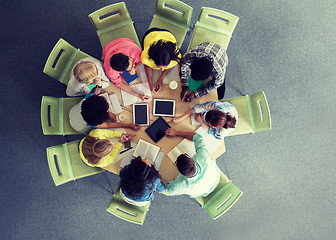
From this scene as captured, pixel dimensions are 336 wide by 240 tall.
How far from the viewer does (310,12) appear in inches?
118

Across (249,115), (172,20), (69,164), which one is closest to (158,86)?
(172,20)

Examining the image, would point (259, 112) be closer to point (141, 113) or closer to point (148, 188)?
point (141, 113)

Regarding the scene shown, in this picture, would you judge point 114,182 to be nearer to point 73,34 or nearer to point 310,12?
point 73,34

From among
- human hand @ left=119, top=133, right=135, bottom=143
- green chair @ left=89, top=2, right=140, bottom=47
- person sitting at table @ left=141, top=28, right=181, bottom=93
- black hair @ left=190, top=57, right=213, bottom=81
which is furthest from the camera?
Answer: green chair @ left=89, top=2, right=140, bottom=47

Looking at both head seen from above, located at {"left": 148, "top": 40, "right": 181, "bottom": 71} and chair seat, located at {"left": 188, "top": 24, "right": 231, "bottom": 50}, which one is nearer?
head seen from above, located at {"left": 148, "top": 40, "right": 181, "bottom": 71}

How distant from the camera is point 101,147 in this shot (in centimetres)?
188

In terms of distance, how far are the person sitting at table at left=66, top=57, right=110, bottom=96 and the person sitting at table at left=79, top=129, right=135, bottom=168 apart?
0.44m

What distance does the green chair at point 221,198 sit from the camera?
219 cm

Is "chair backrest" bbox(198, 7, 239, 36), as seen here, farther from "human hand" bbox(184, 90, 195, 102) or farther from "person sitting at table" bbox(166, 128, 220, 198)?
"person sitting at table" bbox(166, 128, 220, 198)

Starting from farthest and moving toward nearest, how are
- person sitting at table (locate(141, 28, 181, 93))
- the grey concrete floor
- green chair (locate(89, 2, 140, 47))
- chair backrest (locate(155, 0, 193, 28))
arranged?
the grey concrete floor < green chair (locate(89, 2, 140, 47)) < chair backrest (locate(155, 0, 193, 28)) < person sitting at table (locate(141, 28, 181, 93))

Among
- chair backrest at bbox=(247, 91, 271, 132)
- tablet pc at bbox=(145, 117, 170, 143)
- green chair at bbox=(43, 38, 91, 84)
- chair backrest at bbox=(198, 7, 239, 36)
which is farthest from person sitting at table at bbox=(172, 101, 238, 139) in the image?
green chair at bbox=(43, 38, 91, 84)

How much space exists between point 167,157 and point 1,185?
230 cm

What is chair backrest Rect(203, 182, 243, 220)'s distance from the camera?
219cm

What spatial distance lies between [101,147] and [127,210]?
0.82 meters
